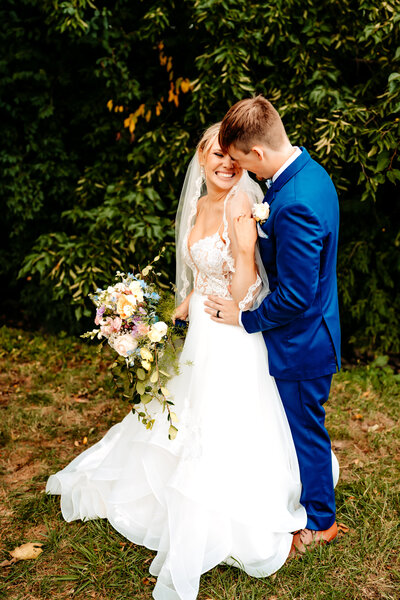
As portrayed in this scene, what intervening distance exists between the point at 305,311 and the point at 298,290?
0.18 metres

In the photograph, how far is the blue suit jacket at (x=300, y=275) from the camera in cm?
210

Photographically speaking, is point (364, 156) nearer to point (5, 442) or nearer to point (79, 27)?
point (79, 27)

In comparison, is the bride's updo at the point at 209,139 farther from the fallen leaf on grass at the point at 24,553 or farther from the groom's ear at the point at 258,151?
the fallen leaf on grass at the point at 24,553

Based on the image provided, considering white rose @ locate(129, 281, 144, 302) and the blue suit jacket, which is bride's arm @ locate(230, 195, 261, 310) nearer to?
the blue suit jacket

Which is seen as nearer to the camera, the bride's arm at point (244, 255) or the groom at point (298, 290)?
the groom at point (298, 290)

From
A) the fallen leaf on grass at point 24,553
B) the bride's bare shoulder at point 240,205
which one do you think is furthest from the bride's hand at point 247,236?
the fallen leaf on grass at point 24,553

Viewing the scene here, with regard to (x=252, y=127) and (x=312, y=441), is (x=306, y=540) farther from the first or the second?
(x=252, y=127)

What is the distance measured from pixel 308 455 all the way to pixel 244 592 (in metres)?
0.68

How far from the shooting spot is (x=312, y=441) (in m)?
2.48

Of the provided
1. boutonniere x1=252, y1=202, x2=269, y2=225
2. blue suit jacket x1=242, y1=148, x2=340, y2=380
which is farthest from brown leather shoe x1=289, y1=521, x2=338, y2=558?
boutonniere x1=252, y1=202, x2=269, y2=225

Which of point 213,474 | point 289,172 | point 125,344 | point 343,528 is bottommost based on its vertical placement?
point 343,528

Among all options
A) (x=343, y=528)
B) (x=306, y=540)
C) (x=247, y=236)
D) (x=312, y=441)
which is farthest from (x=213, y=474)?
(x=247, y=236)

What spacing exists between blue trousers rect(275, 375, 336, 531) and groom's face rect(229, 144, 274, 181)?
0.98 metres

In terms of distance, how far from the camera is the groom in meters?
2.12
